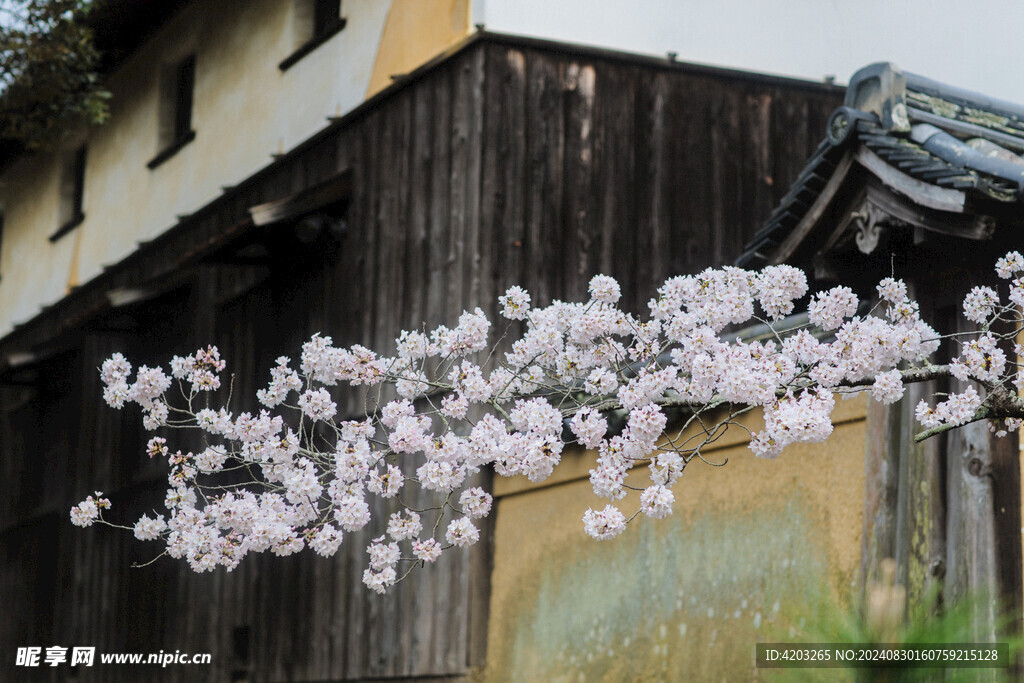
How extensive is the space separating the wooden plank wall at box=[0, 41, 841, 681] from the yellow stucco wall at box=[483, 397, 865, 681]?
412 millimetres

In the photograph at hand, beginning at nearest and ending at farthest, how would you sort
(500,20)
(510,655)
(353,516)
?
1. (353,516)
2. (510,655)
3. (500,20)

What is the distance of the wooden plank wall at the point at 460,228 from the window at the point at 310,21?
973 mm

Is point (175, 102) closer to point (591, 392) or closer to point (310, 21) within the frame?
point (310, 21)

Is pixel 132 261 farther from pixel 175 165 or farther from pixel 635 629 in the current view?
pixel 635 629

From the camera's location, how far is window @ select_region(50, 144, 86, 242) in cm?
1730

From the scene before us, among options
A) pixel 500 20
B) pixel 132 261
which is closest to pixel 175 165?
pixel 132 261

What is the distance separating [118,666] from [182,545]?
30.3 feet

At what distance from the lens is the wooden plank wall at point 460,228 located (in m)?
9.28

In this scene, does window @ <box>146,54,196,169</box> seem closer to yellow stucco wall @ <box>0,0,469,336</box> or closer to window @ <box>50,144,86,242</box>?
yellow stucco wall @ <box>0,0,469,336</box>

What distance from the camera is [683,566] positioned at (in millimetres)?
7566

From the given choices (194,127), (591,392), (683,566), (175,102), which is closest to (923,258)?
(683,566)

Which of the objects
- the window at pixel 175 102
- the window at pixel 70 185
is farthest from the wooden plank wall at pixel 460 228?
the window at pixel 70 185

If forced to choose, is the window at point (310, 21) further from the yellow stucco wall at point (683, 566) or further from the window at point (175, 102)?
the yellow stucco wall at point (683, 566)

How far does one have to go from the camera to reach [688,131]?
1019 centimetres
